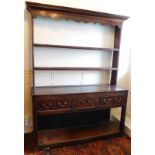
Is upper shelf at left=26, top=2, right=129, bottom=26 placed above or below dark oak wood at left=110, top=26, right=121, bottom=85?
above

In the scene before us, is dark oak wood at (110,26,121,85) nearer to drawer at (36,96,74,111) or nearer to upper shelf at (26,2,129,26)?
upper shelf at (26,2,129,26)

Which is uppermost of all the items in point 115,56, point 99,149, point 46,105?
point 115,56

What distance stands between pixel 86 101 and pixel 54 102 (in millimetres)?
451

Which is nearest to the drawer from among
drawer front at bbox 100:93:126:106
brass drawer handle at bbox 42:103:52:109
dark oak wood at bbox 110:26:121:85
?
brass drawer handle at bbox 42:103:52:109

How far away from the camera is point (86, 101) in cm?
217

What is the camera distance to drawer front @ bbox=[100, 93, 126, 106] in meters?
2.27

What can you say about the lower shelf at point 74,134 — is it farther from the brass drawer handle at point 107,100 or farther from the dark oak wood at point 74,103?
the brass drawer handle at point 107,100

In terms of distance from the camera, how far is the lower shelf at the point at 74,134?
7.04 ft

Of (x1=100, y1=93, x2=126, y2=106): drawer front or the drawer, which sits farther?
(x1=100, y1=93, x2=126, y2=106): drawer front

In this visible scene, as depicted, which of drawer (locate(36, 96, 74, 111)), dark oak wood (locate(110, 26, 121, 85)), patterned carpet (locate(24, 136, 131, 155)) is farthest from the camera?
dark oak wood (locate(110, 26, 121, 85))

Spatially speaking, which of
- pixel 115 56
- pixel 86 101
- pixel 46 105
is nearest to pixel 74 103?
pixel 86 101

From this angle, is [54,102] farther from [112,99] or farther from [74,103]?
[112,99]

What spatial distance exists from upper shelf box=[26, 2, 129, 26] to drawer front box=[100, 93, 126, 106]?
42.6 inches
